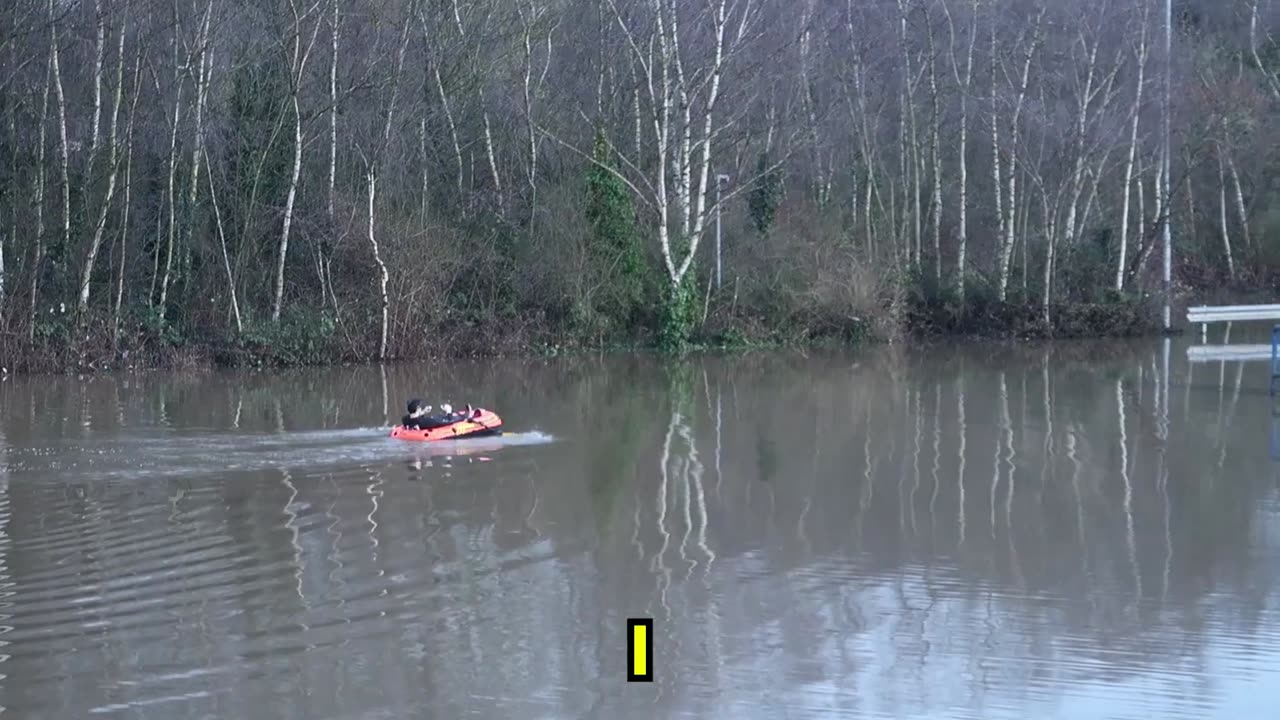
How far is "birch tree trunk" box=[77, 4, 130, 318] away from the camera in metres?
29.5

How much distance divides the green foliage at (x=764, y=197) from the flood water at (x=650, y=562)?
601 inches

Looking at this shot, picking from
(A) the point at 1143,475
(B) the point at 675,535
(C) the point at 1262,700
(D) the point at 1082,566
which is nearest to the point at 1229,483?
(A) the point at 1143,475

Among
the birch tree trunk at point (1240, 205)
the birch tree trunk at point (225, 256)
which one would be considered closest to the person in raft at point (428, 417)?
the birch tree trunk at point (225, 256)

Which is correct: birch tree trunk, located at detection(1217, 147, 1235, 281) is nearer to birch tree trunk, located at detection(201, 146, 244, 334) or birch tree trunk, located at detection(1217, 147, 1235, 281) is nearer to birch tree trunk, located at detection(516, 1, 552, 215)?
birch tree trunk, located at detection(516, 1, 552, 215)

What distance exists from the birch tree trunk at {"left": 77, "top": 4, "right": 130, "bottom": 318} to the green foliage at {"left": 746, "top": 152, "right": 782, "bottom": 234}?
50.6 feet

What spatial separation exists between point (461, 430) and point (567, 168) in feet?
57.6

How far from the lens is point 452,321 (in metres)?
32.7

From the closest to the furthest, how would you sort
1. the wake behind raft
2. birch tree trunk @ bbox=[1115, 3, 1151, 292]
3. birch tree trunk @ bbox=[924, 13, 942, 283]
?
the wake behind raft, birch tree trunk @ bbox=[1115, 3, 1151, 292], birch tree trunk @ bbox=[924, 13, 942, 283]

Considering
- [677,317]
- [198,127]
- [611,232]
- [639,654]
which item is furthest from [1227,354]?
[639,654]

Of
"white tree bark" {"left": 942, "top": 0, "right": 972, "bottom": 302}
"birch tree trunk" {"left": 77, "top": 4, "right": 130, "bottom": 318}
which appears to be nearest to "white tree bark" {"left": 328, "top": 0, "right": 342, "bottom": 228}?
"birch tree trunk" {"left": 77, "top": 4, "right": 130, "bottom": 318}

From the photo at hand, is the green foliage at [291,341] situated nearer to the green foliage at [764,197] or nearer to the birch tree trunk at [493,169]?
the birch tree trunk at [493,169]

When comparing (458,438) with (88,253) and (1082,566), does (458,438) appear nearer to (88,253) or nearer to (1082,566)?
(1082,566)

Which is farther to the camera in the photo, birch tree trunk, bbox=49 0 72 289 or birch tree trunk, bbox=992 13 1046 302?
birch tree trunk, bbox=992 13 1046 302

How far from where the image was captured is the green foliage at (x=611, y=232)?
33.3m
